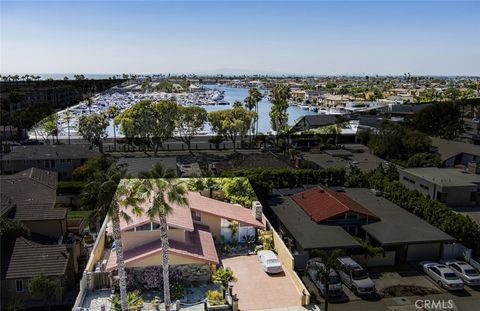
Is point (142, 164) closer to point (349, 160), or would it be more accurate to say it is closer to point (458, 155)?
point (349, 160)

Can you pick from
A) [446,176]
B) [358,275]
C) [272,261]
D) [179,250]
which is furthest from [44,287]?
[446,176]

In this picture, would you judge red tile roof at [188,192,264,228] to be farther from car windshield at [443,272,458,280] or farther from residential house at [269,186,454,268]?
car windshield at [443,272,458,280]

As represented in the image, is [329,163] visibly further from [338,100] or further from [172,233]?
[338,100]

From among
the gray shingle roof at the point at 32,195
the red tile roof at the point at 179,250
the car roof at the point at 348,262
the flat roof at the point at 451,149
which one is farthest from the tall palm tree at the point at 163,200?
the flat roof at the point at 451,149

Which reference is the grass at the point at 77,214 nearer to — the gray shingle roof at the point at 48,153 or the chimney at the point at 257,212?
the gray shingle roof at the point at 48,153

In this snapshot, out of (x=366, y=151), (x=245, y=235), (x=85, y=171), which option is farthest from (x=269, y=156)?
(x=245, y=235)

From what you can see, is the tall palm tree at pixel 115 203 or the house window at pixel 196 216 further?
the house window at pixel 196 216

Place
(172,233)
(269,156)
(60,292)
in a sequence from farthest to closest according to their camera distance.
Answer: (269,156), (60,292), (172,233)

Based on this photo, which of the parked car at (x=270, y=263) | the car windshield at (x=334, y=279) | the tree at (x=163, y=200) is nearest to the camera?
the tree at (x=163, y=200)
